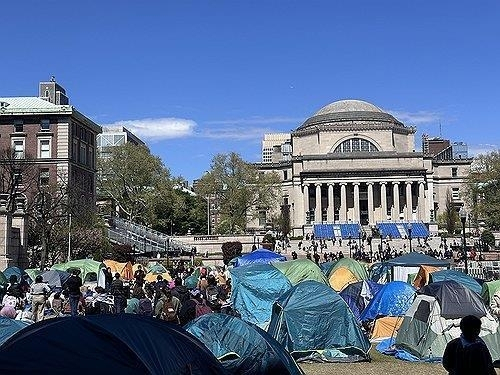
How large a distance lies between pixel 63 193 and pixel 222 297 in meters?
34.2

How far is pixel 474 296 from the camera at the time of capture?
16766 millimetres

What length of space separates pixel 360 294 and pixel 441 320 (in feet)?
23.1

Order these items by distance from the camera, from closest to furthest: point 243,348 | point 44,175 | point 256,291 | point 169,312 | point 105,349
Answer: point 105,349 < point 243,348 < point 169,312 < point 256,291 < point 44,175

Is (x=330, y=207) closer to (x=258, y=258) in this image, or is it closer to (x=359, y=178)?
(x=359, y=178)

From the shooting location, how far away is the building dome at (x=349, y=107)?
120 m

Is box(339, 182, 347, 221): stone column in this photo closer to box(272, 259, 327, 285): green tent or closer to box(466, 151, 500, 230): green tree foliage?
box(466, 151, 500, 230): green tree foliage

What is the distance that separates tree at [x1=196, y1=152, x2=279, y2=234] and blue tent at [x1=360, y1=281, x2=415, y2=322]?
64.8 metres

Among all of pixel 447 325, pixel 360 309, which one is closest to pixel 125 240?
pixel 360 309

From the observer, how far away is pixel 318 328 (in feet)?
56.1

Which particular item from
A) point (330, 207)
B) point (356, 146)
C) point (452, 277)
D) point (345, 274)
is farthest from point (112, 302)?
point (356, 146)

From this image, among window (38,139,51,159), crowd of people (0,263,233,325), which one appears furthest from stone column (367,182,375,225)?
crowd of people (0,263,233,325)

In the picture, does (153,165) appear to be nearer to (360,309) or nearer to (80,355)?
(360,309)

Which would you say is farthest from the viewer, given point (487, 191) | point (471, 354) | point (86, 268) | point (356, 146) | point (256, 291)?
point (356, 146)

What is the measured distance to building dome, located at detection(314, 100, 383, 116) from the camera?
392ft
